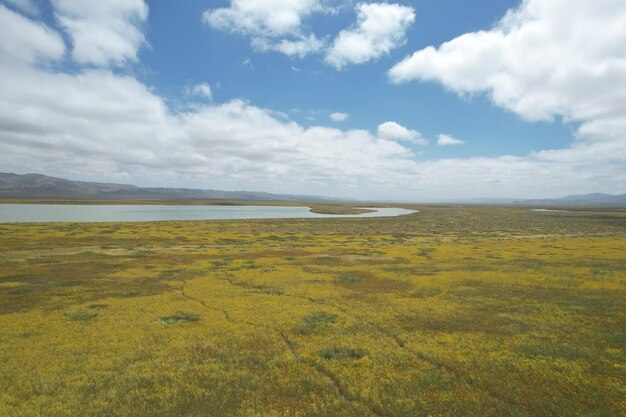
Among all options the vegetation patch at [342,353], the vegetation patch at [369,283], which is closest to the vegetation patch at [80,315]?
the vegetation patch at [342,353]

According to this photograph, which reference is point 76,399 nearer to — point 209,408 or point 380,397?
point 209,408

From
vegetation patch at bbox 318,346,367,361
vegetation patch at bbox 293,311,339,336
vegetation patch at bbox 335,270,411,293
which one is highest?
vegetation patch at bbox 318,346,367,361

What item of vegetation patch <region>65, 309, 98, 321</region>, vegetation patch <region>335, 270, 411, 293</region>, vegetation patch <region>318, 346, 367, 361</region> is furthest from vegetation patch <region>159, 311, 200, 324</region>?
vegetation patch <region>335, 270, 411, 293</region>

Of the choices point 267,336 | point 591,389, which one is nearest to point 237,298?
point 267,336

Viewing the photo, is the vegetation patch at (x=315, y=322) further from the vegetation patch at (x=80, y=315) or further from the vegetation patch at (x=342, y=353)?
the vegetation patch at (x=80, y=315)

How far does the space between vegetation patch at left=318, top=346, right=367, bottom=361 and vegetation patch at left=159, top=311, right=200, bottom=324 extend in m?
8.84

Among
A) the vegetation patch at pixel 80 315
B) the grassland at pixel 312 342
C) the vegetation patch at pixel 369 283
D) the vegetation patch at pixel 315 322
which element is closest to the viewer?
the grassland at pixel 312 342

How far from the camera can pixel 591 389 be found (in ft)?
41.0

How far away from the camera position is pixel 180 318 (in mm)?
20656

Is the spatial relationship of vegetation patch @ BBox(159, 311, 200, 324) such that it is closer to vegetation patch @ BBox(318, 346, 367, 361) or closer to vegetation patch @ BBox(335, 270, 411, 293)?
vegetation patch @ BBox(318, 346, 367, 361)

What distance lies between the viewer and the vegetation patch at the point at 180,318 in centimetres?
2006

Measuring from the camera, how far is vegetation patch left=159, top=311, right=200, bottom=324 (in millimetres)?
20062

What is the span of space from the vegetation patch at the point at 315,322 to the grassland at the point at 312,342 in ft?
0.46

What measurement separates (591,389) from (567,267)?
29.0 metres
